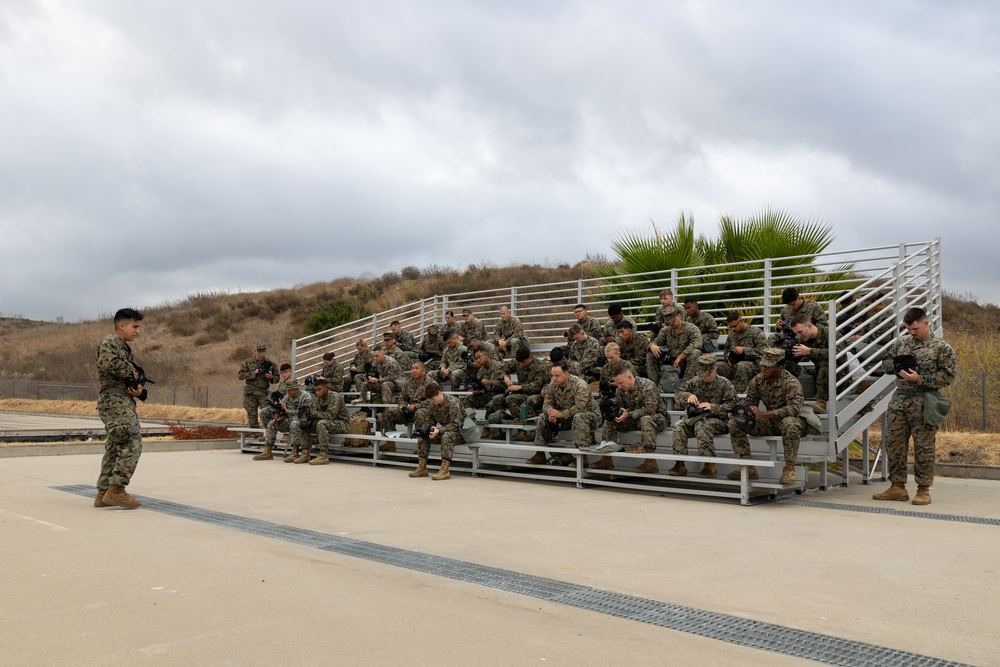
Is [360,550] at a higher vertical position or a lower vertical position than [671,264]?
lower

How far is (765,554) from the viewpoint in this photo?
20.7 feet

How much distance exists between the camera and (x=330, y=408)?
14102mm

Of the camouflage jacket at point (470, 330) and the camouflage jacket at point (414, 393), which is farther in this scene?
the camouflage jacket at point (470, 330)

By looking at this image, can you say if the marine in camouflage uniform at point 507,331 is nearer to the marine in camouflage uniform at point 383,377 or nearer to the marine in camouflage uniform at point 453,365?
the marine in camouflage uniform at point 453,365

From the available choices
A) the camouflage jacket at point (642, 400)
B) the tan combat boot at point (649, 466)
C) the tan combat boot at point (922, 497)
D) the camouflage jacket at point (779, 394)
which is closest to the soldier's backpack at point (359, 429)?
the camouflage jacket at point (642, 400)

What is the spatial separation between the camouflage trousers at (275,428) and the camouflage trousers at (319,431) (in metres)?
0.38

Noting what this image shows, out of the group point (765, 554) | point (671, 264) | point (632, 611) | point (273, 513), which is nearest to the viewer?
point (632, 611)

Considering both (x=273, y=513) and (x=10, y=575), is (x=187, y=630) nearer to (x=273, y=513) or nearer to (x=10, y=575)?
(x=10, y=575)

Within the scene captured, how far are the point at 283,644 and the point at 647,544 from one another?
11.4ft

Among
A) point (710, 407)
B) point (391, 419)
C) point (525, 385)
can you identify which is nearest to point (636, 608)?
point (710, 407)

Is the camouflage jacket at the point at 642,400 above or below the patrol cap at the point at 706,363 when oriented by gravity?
below

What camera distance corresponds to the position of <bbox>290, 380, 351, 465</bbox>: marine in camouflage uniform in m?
14.0

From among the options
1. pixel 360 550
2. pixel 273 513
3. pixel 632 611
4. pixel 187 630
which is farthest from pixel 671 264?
pixel 187 630

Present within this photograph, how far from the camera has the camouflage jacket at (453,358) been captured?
1501 centimetres
